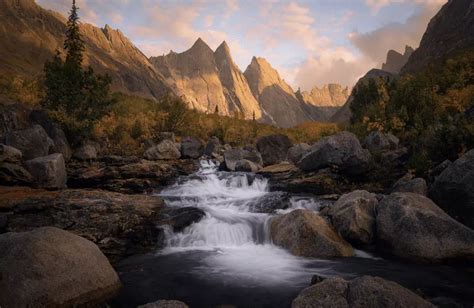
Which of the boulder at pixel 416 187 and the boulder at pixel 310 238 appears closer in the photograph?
the boulder at pixel 310 238

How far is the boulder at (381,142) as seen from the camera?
24166mm

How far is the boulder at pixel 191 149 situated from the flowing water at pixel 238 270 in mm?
14517

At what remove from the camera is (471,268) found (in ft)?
35.8

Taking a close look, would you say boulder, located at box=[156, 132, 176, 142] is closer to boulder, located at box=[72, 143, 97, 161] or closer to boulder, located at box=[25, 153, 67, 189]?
boulder, located at box=[72, 143, 97, 161]

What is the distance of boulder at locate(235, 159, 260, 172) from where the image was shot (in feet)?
90.3

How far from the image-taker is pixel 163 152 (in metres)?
29.5

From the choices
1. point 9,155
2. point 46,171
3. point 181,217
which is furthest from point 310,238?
point 9,155

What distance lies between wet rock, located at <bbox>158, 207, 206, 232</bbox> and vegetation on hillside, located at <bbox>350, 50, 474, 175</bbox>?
36.0ft

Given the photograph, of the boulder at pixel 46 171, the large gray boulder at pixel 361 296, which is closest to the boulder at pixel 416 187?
the large gray boulder at pixel 361 296

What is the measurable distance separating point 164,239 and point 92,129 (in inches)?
654

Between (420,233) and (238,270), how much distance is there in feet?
19.5

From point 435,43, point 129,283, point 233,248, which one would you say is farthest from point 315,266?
point 435,43

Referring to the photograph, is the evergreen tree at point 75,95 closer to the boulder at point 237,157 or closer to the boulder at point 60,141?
the boulder at point 60,141

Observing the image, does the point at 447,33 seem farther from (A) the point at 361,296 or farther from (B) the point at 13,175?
(A) the point at 361,296
